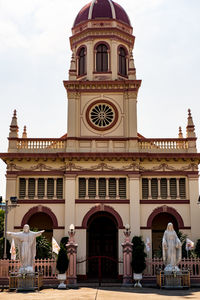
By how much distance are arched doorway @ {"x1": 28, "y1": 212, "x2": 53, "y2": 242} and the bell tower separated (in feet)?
20.3

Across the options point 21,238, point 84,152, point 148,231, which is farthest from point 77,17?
point 21,238

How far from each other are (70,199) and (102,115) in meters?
7.82

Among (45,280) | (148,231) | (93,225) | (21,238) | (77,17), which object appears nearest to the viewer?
(21,238)

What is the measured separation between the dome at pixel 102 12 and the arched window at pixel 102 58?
2.89 m

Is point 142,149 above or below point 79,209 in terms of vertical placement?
above

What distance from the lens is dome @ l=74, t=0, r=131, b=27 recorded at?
37062 millimetres

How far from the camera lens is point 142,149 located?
109ft

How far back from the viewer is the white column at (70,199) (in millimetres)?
31453

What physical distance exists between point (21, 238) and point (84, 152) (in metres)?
11.1

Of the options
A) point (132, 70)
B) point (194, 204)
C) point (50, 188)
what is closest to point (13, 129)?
point (50, 188)

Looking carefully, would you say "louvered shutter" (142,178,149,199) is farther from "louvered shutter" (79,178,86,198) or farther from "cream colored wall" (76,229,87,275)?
"cream colored wall" (76,229,87,275)

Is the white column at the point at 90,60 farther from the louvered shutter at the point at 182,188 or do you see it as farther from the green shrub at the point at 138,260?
the green shrub at the point at 138,260

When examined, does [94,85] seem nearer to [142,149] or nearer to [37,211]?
[142,149]

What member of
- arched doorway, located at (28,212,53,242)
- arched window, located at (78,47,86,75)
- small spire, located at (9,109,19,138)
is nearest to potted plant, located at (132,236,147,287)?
arched doorway, located at (28,212,53,242)
